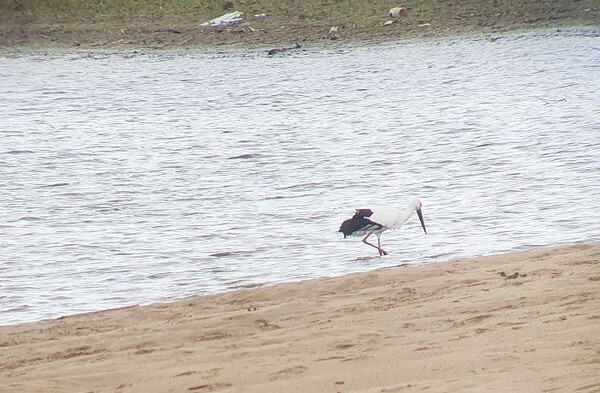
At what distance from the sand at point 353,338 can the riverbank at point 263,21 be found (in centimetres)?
1414

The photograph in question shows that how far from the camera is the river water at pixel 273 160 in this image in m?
8.57

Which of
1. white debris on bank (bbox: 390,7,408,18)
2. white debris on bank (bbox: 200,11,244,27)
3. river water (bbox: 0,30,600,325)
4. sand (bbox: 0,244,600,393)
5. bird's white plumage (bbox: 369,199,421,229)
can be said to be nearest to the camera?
sand (bbox: 0,244,600,393)

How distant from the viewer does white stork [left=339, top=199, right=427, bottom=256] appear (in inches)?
346

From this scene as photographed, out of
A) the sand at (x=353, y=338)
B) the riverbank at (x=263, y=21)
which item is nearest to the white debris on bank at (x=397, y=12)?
the riverbank at (x=263, y=21)

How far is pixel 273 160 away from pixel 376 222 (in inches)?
176

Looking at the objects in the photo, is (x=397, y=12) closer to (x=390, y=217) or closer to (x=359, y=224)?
(x=390, y=217)

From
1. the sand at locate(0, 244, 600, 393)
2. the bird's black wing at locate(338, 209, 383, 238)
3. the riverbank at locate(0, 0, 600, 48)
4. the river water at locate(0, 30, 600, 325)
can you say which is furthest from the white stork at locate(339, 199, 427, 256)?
the riverbank at locate(0, 0, 600, 48)

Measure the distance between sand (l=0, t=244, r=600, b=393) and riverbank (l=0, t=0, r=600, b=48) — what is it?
14142 millimetres

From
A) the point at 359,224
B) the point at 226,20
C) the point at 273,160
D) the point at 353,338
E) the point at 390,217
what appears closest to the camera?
the point at 353,338

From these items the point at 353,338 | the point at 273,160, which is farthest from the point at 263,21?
the point at 353,338

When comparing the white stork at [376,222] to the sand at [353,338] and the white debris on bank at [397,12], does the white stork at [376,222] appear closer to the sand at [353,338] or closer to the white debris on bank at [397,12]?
the sand at [353,338]

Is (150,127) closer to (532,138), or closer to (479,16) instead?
(532,138)

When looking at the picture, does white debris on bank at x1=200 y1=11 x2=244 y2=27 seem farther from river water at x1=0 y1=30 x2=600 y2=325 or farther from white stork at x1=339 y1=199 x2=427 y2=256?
white stork at x1=339 y1=199 x2=427 y2=256

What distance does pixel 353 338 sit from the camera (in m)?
5.75
